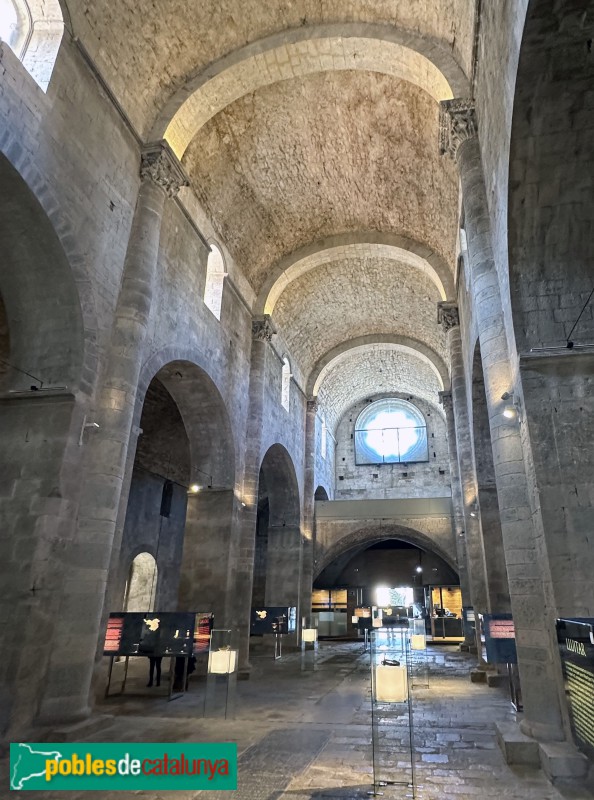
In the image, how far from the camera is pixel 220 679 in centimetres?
792

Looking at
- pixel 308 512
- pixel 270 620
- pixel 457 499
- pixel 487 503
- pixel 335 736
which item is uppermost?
pixel 457 499

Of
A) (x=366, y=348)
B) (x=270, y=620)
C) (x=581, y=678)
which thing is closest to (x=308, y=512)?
(x=270, y=620)

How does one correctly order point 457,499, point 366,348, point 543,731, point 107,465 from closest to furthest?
point 543,731, point 107,465, point 457,499, point 366,348

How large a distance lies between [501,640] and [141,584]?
14.1 m

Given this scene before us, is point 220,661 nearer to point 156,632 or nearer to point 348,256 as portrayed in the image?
point 156,632

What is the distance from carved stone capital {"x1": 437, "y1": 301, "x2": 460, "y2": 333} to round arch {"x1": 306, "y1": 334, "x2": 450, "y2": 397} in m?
7.25

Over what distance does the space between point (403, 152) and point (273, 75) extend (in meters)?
3.71

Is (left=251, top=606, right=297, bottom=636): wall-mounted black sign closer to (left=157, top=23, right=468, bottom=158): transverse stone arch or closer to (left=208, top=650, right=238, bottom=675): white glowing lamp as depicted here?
(left=208, top=650, right=238, bottom=675): white glowing lamp

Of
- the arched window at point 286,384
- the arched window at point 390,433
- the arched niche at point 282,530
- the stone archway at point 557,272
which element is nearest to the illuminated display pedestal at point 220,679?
the stone archway at point 557,272

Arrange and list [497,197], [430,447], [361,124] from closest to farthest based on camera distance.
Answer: [497,197] → [361,124] → [430,447]

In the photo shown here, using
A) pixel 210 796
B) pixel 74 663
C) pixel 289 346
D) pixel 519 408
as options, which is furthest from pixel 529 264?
pixel 289 346

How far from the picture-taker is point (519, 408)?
7242 mm

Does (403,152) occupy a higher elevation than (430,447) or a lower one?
higher

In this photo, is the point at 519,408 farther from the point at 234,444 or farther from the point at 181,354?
the point at 234,444
